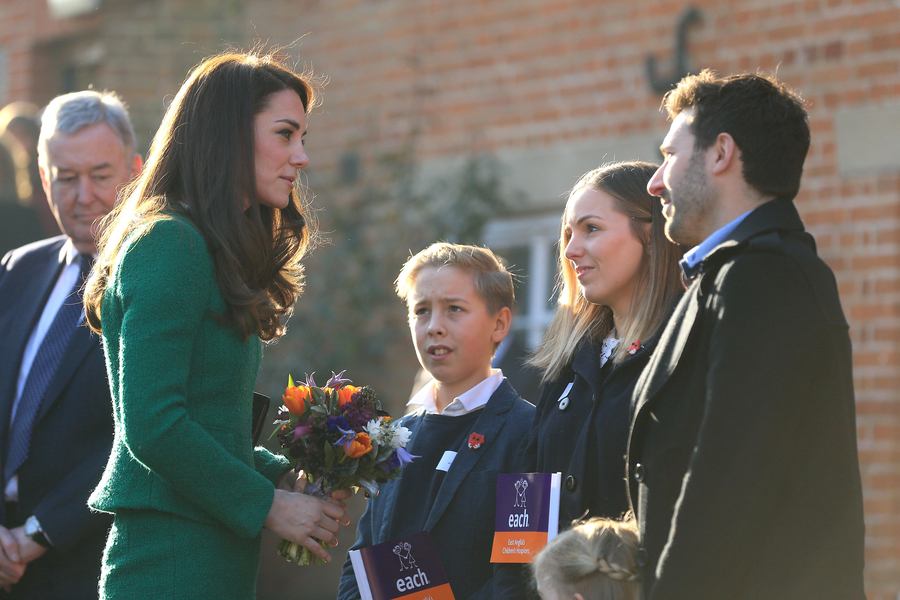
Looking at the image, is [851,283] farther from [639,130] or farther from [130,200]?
[130,200]

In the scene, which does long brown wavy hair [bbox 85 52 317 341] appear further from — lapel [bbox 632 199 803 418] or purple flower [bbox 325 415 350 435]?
lapel [bbox 632 199 803 418]

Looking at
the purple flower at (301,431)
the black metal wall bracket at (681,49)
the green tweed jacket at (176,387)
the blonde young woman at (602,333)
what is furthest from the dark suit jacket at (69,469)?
the black metal wall bracket at (681,49)

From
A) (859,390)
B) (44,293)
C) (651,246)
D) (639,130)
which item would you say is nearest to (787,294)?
(651,246)

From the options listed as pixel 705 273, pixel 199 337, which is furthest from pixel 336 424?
pixel 705 273

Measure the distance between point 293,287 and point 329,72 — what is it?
5.04m

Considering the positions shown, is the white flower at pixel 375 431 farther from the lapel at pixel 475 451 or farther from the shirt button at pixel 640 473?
the shirt button at pixel 640 473

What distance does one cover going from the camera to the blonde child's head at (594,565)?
89.6 inches

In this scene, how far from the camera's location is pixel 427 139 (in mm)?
7020

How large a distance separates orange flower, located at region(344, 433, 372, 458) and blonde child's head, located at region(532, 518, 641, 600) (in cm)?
58

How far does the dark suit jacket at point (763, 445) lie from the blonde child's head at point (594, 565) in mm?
142

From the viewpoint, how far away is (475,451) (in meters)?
3.21

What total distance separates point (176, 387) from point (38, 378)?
1.35m

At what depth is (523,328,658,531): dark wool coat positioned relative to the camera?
2.66 m

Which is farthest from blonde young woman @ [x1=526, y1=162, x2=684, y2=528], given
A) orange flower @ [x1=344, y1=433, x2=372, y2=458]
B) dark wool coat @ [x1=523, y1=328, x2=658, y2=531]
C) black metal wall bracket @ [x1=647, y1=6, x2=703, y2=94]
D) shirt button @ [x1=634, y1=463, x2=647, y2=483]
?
black metal wall bracket @ [x1=647, y1=6, x2=703, y2=94]
